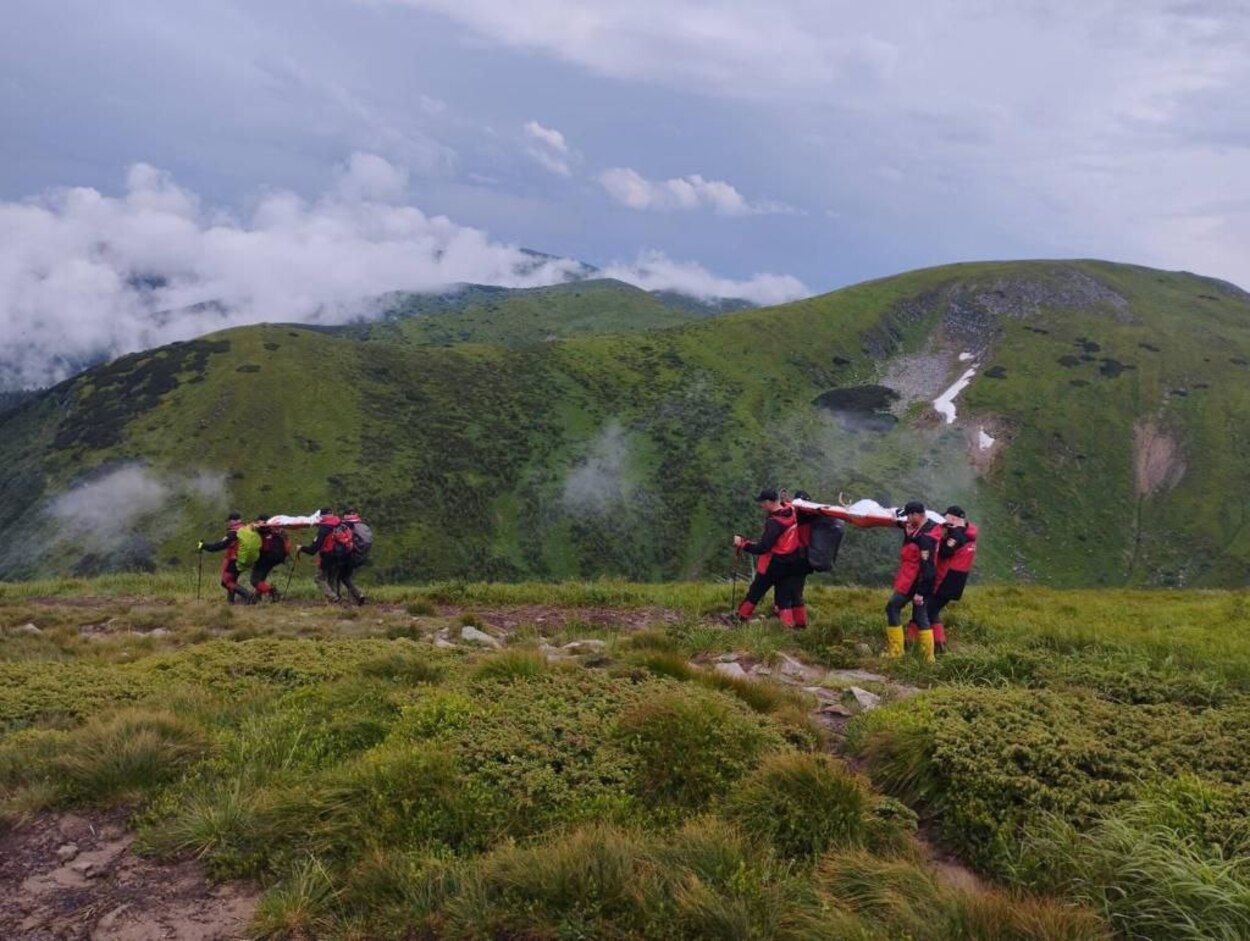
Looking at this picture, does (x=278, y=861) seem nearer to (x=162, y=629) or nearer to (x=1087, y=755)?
(x=1087, y=755)

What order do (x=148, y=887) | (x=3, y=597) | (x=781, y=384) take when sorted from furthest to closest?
(x=781, y=384)
(x=3, y=597)
(x=148, y=887)

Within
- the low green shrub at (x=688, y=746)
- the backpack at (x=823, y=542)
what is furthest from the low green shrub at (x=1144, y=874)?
the backpack at (x=823, y=542)

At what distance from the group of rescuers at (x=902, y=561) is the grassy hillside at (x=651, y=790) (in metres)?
2.02

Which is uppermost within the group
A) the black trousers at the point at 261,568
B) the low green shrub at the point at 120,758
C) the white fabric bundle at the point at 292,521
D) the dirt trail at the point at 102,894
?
the white fabric bundle at the point at 292,521

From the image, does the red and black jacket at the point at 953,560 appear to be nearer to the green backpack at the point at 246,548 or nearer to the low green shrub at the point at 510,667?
Answer: the low green shrub at the point at 510,667

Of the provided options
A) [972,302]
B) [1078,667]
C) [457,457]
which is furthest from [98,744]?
[972,302]

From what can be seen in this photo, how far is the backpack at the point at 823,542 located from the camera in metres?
13.9

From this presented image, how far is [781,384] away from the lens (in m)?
162

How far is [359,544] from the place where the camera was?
1903 cm

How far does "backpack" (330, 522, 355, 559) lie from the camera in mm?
18750

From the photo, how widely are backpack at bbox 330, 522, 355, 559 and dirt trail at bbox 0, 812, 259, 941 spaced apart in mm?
13193

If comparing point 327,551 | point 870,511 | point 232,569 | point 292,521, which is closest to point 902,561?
point 870,511

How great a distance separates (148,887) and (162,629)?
10.6 m

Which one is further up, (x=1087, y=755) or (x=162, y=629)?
(x=1087, y=755)
